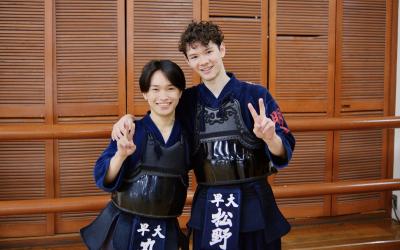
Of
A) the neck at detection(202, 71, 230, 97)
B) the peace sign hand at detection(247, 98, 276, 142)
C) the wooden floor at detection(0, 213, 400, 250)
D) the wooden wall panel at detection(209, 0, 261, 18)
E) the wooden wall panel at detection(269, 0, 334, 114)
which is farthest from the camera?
the wooden wall panel at detection(269, 0, 334, 114)

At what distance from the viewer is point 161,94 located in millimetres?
1635

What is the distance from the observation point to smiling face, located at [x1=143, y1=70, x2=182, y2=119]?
64.4 inches

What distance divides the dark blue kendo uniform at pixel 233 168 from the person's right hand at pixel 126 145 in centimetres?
29

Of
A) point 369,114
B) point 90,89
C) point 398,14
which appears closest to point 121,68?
point 90,89

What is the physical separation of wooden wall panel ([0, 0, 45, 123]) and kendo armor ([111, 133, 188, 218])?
179 centimetres

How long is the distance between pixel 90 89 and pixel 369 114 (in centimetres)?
235

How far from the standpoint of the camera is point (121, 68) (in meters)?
3.23

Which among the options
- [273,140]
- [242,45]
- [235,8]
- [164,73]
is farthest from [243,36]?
[273,140]

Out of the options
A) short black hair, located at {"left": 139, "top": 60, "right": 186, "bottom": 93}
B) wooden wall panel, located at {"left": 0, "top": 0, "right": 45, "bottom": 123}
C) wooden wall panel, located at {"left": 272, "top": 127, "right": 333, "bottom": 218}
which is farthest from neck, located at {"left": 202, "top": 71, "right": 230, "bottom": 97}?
wooden wall panel, located at {"left": 272, "top": 127, "right": 333, "bottom": 218}

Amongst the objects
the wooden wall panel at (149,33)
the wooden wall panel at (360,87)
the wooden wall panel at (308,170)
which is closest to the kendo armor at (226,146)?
the wooden wall panel at (149,33)

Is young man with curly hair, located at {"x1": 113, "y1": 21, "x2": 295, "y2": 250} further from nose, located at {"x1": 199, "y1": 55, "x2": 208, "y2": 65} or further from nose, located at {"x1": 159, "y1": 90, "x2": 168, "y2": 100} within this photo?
nose, located at {"x1": 159, "y1": 90, "x2": 168, "y2": 100}

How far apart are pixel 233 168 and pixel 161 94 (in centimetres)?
39

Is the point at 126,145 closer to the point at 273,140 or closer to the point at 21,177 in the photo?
the point at 273,140

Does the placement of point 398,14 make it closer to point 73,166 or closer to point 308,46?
point 308,46
